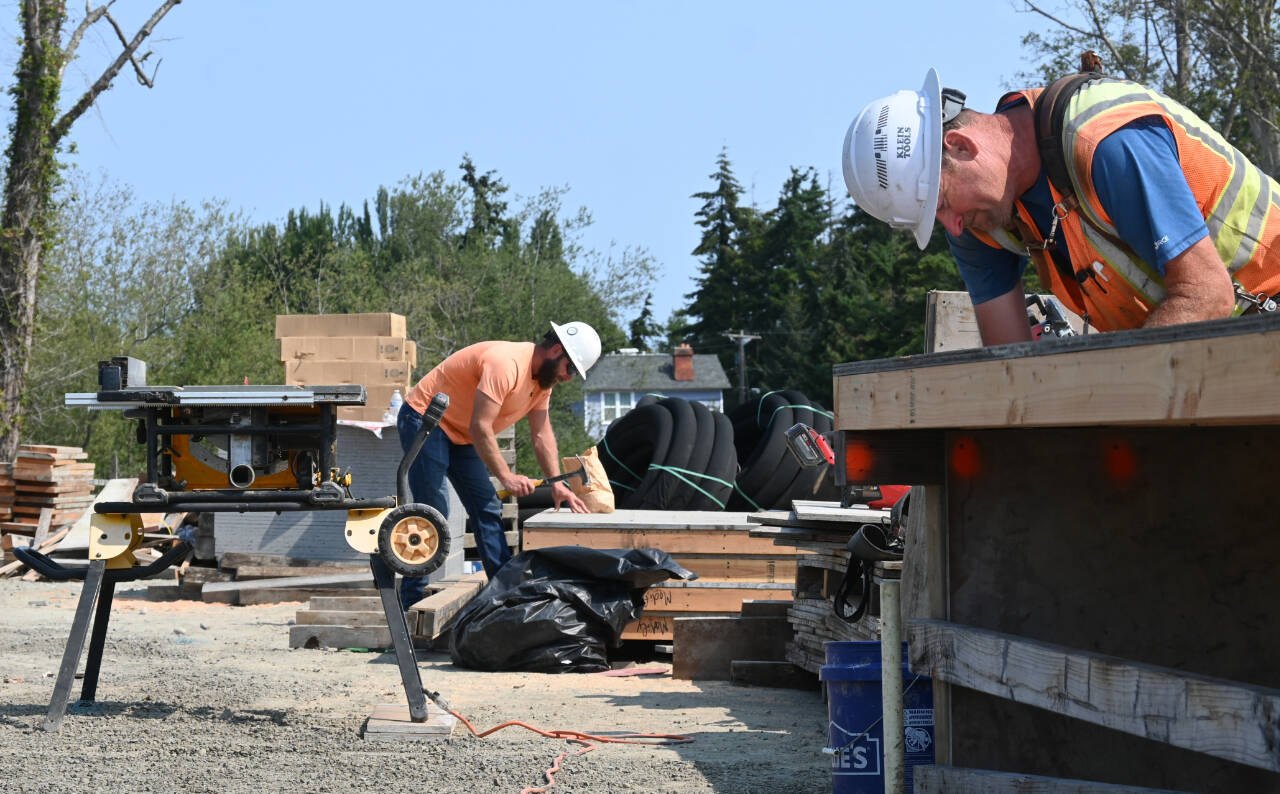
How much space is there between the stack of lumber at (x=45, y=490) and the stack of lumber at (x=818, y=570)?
11301 millimetres

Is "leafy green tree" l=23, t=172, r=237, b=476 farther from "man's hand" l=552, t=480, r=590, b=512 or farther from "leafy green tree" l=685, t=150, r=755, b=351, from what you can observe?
"leafy green tree" l=685, t=150, r=755, b=351

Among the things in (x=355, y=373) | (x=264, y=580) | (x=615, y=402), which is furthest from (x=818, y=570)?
(x=615, y=402)

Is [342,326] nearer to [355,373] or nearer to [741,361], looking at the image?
[355,373]

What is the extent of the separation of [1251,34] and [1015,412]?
24.2 m

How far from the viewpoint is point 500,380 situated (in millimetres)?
7520

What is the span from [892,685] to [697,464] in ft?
22.5

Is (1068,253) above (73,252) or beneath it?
beneath

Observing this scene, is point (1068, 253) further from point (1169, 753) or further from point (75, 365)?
Result: point (75, 365)

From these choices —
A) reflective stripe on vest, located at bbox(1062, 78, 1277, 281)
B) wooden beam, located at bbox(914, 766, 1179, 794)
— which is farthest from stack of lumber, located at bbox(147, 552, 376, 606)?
reflective stripe on vest, located at bbox(1062, 78, 1277, 281)

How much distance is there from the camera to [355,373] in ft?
42.3

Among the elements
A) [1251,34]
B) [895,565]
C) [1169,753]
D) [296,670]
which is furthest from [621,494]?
[1251,34]

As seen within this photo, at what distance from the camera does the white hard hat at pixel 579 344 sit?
304 inches

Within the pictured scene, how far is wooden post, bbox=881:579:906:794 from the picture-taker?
3.31 m

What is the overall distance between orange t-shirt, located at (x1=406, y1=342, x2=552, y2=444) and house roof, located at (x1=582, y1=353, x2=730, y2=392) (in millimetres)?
55797
